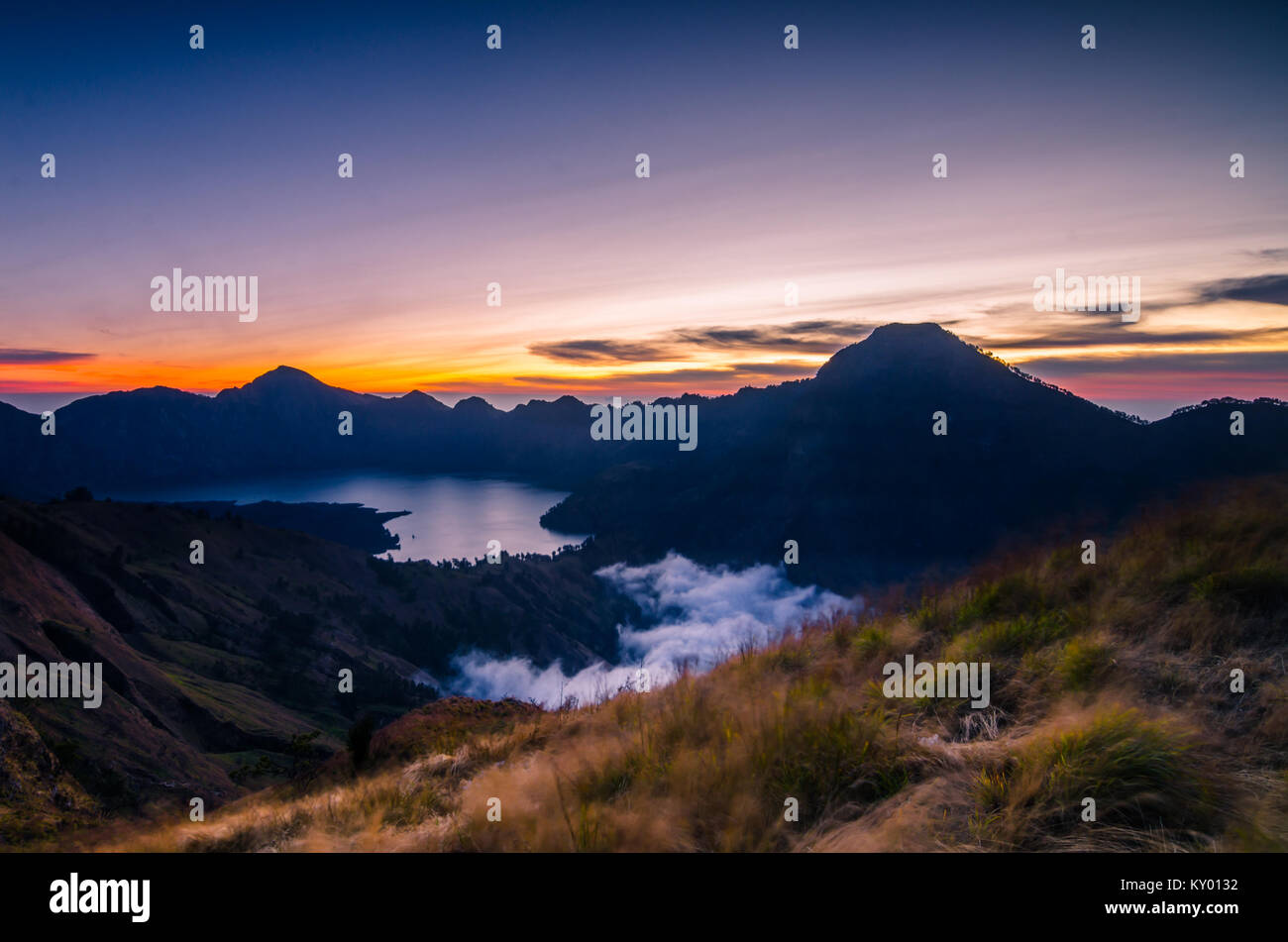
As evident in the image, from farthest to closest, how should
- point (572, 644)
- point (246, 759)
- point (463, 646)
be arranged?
1. point (572, 644)
2. point (463, 646)
3. point (246, 759)

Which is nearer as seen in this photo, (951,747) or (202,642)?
(951,747)

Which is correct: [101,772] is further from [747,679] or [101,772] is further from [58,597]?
[747,679]

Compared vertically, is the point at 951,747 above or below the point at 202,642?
above

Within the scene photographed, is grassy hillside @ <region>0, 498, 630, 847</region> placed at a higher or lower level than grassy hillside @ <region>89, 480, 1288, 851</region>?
lower

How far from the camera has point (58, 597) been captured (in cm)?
5522

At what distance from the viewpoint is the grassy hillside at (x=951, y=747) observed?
3410 mm

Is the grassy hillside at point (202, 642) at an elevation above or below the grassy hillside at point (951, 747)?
below

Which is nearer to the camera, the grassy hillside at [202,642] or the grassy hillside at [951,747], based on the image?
the grassy hillside at [951,747]

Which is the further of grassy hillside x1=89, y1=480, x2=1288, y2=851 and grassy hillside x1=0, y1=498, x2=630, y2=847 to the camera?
grassy hillside x1=0, y1=498, x2=630, y2=847

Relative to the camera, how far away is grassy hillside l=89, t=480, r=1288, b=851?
11.2 ft

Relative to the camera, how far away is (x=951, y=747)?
14.1 feet
